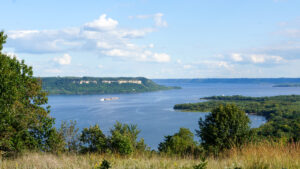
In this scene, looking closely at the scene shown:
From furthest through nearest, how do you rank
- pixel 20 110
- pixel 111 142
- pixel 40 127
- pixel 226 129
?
pixel 226 129
pixel 111 142
pixel 40 127
pixel 20 110

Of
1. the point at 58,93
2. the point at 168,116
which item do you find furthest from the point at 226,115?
the point at 58,93

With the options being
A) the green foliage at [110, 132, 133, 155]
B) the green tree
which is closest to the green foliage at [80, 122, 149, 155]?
the green foliage at [110, 132, 133, 155]

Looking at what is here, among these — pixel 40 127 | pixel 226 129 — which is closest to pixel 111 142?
pixel 40 127

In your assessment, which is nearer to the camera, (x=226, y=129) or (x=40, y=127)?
(x=40, y=127)

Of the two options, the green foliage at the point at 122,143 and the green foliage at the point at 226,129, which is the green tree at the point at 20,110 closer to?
the green foliage at the point at 122,143

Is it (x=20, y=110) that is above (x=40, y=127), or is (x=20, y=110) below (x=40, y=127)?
above

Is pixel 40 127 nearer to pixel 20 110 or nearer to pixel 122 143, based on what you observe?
pixel 20 110
